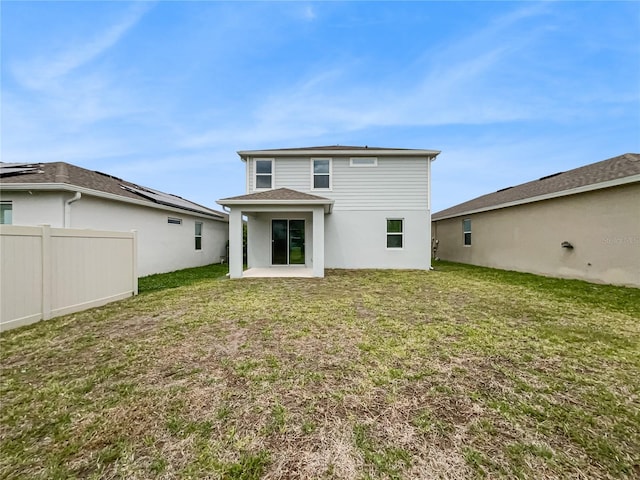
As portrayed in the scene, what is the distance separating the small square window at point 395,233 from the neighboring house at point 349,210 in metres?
0.04

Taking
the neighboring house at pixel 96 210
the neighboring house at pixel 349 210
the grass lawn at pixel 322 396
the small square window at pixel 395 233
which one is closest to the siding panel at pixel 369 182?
the neighboring house at pixel 349 210

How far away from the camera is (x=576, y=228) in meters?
9.58

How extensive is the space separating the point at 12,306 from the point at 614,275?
559 inches

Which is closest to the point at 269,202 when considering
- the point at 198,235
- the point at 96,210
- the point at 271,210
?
the point at 271,210

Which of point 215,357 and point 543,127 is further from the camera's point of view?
point 543,127

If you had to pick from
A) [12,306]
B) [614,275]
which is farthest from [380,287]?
[12,306]

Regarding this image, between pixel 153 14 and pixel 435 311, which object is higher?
pixel 153 14

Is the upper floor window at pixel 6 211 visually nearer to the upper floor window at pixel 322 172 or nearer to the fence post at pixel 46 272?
the fence post at pixel 46 272

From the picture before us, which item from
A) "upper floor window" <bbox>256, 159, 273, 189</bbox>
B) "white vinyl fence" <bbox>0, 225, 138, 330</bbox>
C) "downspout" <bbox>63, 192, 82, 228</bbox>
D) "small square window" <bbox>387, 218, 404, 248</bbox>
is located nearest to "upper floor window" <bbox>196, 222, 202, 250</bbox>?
"upper floor window" <bbox>256, 159, 273, 189</bbox>

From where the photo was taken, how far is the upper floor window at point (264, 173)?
12.9 meters

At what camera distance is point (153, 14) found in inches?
364

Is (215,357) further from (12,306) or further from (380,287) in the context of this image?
(380,287)

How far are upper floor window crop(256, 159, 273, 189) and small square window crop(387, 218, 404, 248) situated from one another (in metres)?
5.72

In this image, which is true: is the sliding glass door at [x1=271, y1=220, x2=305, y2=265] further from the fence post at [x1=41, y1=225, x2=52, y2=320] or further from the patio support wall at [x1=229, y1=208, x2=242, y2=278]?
the fence post at [x1=41, y1=225, x2=52, y2=320]
